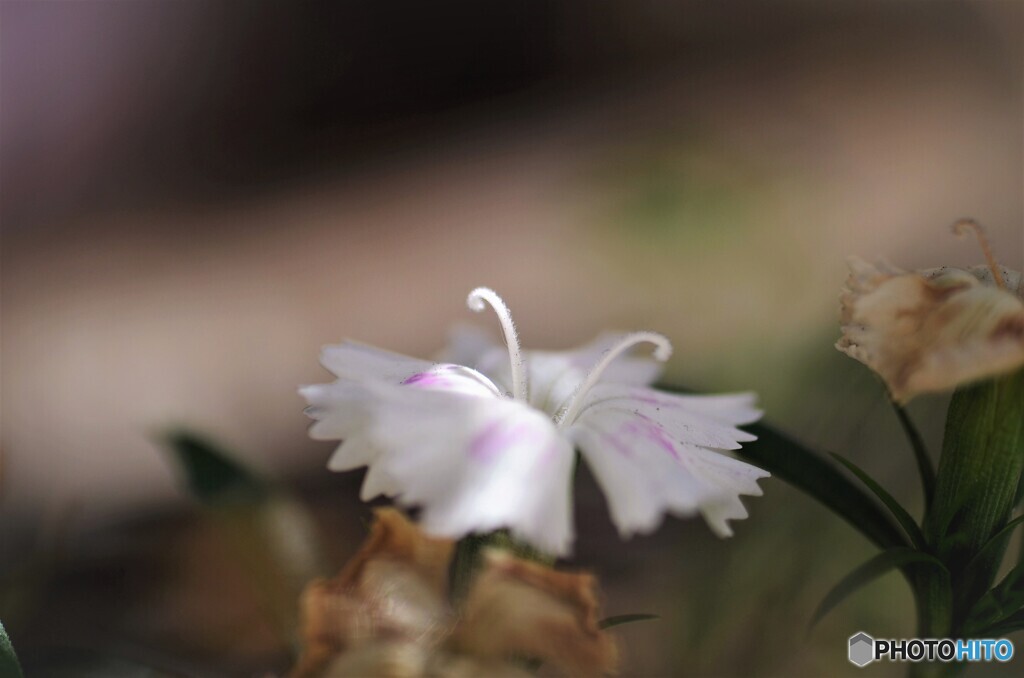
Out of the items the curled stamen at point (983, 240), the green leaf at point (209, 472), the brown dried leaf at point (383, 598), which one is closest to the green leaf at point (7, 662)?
the brown dried leaf at point (383, 598)

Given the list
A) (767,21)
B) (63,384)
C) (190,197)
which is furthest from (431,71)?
(63,384)

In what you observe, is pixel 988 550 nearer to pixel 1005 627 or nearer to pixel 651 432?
pixel 1005 627

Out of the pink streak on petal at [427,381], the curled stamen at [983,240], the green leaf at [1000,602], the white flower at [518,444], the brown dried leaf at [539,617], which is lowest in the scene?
the green leaf at [1000,602]

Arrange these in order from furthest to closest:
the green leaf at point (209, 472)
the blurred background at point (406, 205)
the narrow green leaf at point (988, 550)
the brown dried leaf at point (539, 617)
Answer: the blurred background at point (406, 205), the green leaf at point (209, 472), the narrow green leaf at point (988, 550), the brown dried leaf at point (539, 617)

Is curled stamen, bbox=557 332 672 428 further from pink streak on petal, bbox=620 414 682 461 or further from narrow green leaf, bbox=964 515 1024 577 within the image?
narrow green leaf, bbox=964 515 1024 577

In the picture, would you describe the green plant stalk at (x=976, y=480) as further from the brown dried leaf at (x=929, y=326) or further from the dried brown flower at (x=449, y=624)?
the dried brown flower at (x=449, y=624)

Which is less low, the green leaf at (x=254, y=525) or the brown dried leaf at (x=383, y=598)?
the brown dried leaf at (x=383, y=598)
